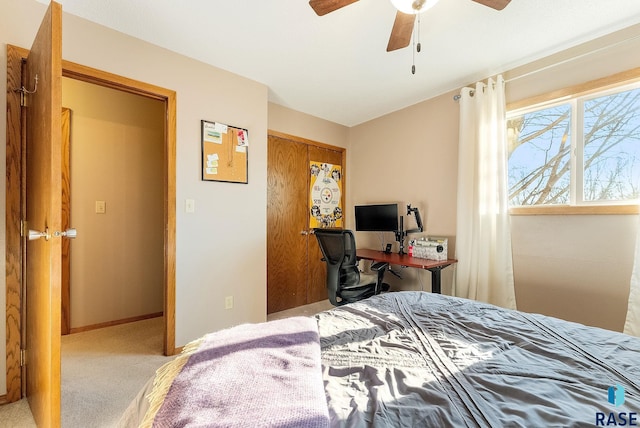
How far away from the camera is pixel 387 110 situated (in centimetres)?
341

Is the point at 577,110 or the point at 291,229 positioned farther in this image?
the point at 291,229

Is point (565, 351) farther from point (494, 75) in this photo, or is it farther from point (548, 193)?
point (494, 75)

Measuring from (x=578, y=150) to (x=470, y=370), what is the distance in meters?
2.21

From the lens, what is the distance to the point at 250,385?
0.73 m

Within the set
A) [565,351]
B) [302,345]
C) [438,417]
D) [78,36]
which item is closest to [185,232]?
[78,36]

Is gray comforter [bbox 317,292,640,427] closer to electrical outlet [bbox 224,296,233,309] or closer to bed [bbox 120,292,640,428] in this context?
bed [bbox 120,292,640,428]

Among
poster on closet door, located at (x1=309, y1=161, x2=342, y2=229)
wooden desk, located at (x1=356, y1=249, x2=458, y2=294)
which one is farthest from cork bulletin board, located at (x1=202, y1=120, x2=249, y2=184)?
wooden desk, located at (x1=356, y1=249, x2=458, y2=294)

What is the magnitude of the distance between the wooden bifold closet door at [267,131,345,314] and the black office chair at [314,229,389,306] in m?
0.92

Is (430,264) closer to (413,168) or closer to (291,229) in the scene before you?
(413,168)

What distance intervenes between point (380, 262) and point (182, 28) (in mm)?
2486

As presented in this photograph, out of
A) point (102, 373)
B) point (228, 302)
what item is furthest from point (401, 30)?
point (102, 373)

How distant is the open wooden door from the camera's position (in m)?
1.15

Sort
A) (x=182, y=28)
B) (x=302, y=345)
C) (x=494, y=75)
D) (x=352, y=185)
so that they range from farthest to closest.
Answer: (x=352, y=185), (x=494, y=75), (x=182, y=28), (x=302, y=345)

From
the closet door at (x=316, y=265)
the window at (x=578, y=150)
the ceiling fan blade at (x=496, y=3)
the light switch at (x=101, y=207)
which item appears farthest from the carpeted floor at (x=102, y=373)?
the window at (x=578, y=150)
